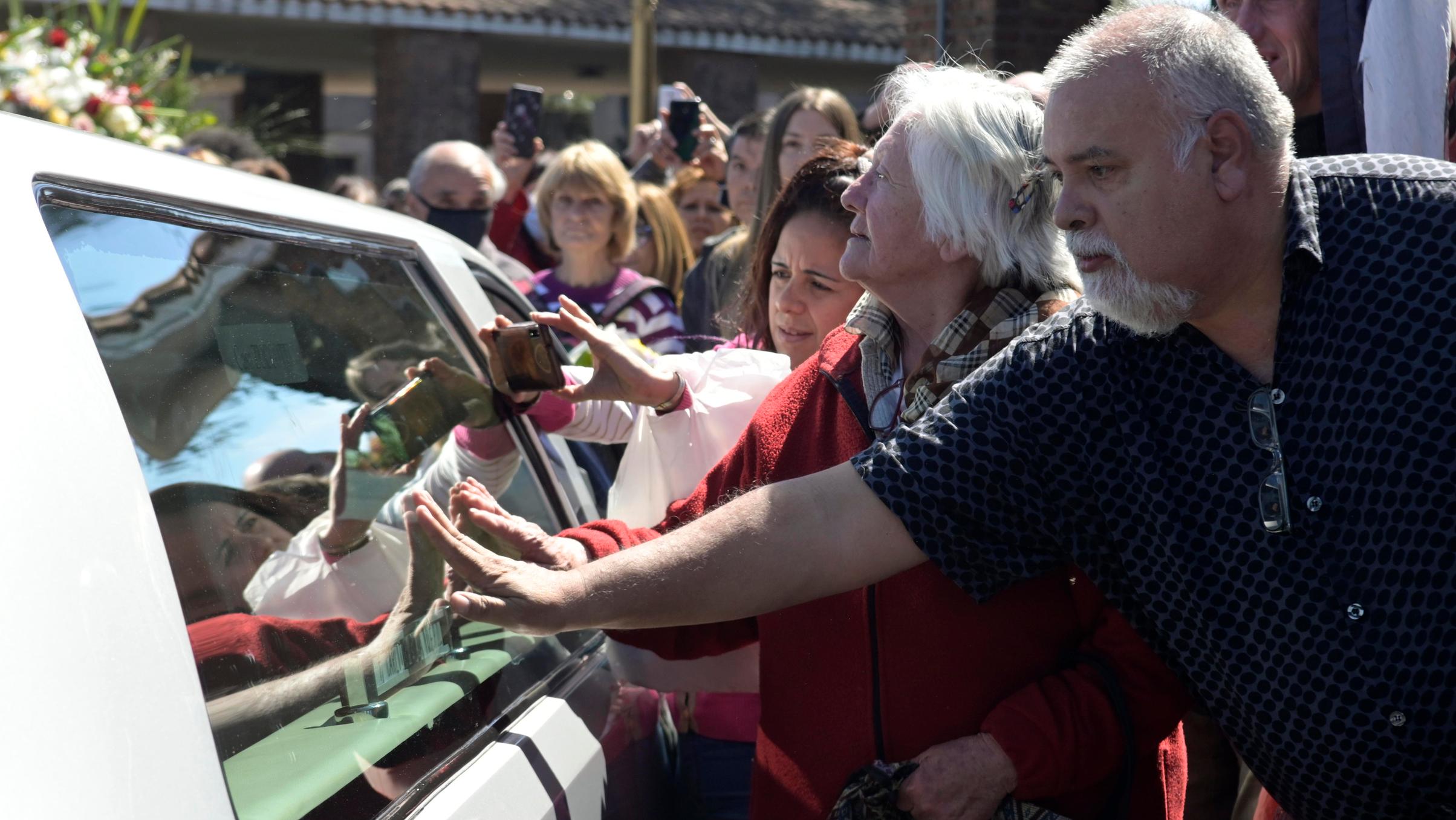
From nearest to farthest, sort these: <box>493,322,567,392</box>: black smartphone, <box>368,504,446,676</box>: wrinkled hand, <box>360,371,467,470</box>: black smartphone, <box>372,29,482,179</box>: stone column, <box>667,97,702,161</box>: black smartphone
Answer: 1. <box>368,504,446,676</box>: wrinkled hand
2. <box>360,371,467,470</box>: black smartphone
3. <box>493,322,567,392</box>: black smartphone
4. <box>667,97,702,161</box>: black smartphone
5. <box>372,29,482,179</box>: stone column

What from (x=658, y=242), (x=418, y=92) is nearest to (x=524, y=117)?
(x=658, y=242)

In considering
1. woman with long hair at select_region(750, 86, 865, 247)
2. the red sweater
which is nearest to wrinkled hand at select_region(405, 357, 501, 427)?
the red sweater

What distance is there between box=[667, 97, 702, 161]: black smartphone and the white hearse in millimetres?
3238

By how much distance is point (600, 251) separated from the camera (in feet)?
16.3

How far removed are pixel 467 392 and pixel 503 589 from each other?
2.73 ft

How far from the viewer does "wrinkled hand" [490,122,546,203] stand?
20.0ft

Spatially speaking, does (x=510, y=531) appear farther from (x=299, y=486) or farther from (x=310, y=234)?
(x=310, y=234)

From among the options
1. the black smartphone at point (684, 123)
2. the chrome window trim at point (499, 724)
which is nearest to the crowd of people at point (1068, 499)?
the chrome window trim at point (499, 724)

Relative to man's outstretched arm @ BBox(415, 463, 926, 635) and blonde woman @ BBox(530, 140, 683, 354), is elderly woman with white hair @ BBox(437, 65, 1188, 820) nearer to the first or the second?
man's outstretched arm @ BBox(415, 463, 926, 635)

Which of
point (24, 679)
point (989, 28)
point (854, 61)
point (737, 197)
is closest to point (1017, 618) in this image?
point (24, 679)

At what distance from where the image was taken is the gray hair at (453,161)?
594cm

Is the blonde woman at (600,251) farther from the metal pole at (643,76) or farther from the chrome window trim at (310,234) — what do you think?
the metal pole at (643,76)

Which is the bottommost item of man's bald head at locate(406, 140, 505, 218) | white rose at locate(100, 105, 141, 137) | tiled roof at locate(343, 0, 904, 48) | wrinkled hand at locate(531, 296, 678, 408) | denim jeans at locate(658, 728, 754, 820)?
denim jeans at locate(658, 728, 754, 820)

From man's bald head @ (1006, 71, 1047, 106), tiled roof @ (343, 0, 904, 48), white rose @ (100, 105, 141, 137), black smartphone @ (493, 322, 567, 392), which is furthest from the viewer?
tiled roof @ (343, 0, 904, 48)
